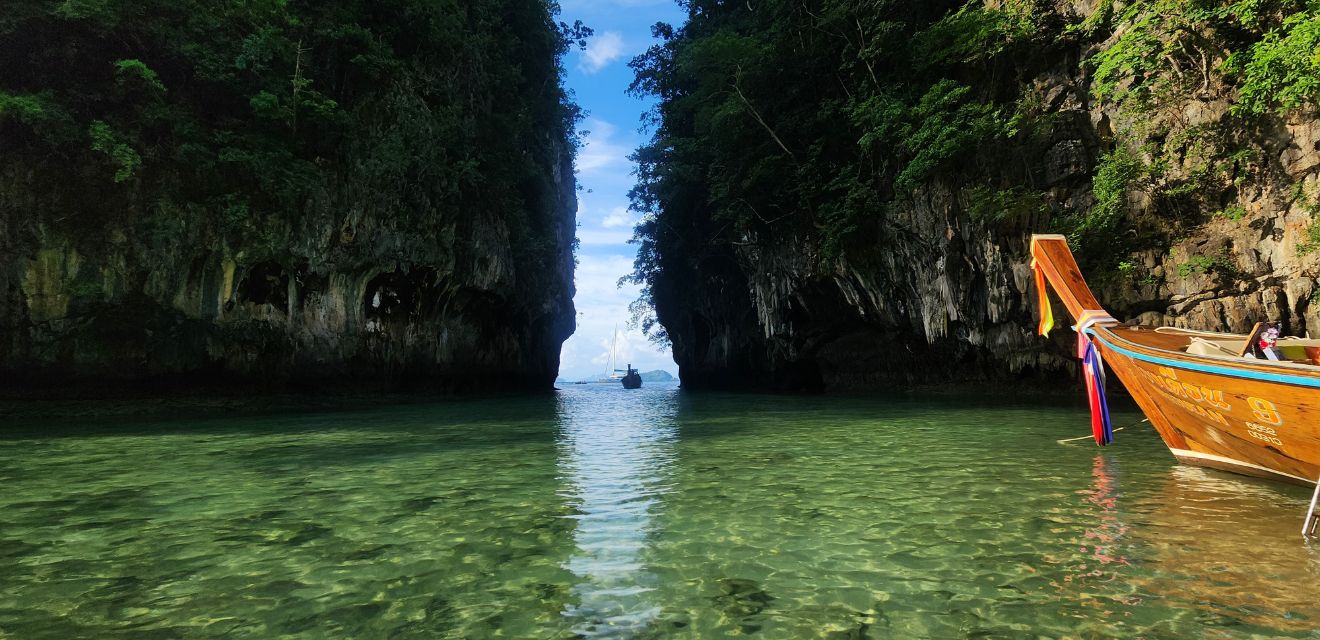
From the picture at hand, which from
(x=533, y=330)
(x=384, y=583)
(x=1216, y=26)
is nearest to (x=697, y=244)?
(x=533, y=330)

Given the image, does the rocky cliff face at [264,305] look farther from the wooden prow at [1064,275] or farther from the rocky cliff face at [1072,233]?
the wooden prow at [1064,275]

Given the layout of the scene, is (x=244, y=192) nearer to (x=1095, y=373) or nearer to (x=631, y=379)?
(x=1095, y=373)

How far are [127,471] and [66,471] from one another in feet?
2.03

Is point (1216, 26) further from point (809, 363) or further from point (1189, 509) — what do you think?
point (809, 363)

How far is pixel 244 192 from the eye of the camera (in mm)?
16922

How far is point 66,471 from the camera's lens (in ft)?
20.4

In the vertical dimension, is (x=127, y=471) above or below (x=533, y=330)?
below

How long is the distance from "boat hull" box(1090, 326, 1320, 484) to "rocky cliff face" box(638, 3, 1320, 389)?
757cm

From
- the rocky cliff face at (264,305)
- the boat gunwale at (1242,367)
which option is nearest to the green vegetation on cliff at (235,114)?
the rocky cliff face at (264,305)

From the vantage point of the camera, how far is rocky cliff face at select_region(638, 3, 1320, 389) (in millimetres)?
10988

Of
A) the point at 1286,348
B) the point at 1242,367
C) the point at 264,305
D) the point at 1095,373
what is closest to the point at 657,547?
the point at 1242,367

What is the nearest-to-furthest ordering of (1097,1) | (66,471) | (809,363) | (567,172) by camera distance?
(66,471) < (1097,1) < (809,363) < (567,172)

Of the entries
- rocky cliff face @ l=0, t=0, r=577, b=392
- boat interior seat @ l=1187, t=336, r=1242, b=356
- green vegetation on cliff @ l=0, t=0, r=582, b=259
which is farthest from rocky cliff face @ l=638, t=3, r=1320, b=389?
green vegetation on cliff @ l=0, t=0, r=582, b=259

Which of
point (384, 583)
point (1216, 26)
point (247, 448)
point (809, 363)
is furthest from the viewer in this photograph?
point (809, 363)
